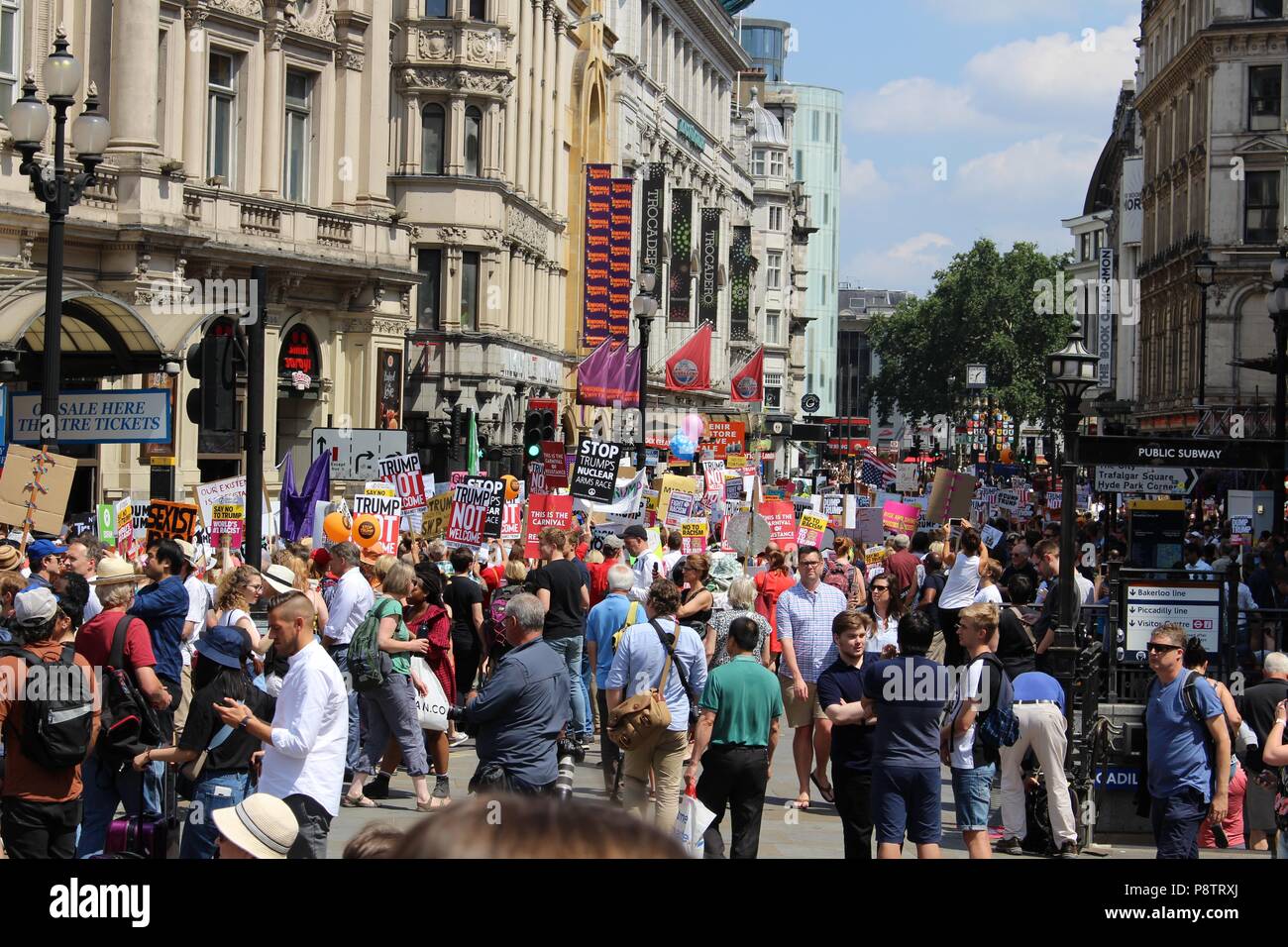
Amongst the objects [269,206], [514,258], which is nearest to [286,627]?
[269,206]

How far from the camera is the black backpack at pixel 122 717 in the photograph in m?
9.77

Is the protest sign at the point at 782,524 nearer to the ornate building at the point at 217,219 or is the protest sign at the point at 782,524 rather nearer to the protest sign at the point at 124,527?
the ornate building at the point at 217,219

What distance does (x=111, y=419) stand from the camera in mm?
20984

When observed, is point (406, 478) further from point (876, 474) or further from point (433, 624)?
point (876, 474)

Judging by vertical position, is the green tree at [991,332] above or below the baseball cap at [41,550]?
above

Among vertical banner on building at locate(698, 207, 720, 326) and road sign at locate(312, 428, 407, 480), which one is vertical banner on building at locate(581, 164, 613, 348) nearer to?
vertical banner on building at locate(698, 207, 720, 326)

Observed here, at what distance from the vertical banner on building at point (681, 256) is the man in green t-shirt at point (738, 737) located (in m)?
68.2

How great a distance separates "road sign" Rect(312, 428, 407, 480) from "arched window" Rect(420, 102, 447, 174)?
2361 cm

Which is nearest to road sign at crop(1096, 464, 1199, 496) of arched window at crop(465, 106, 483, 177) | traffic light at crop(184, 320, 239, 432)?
A: traffic light at crop(184, 320, 239, 432)

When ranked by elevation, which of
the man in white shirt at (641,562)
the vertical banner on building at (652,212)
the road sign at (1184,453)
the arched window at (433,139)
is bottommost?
the man in white shirt at (641,562)

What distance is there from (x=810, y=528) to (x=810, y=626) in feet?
35.5

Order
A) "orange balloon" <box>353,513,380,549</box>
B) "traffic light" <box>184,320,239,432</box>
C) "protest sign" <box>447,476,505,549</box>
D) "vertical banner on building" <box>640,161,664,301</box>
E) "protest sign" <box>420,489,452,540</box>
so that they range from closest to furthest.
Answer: "traffic light" <box>184,320,239,432</box> < "orange balloon" <box>353,513,380,549</box> < "protest sign" <box>447,476,505,549</box> < "protest sign" <box>420,489,452,540</box> < "vertical banner on building" <box>640,161,664,301</box>

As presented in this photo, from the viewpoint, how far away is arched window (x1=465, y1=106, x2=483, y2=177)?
4734 cm

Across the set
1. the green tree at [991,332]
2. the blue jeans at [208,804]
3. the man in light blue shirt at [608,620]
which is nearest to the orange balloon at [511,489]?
the man in light blue shirt at [608,620]
